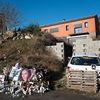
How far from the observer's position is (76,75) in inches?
450

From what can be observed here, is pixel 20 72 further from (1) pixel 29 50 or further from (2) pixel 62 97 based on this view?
(1) pixel 29 50

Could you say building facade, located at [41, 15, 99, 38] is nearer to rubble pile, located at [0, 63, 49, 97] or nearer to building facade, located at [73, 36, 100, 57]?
building facade, located at [73, 36, 100, 57]

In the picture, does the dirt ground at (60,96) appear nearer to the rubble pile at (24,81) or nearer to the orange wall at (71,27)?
the rubble pile at (24,81)

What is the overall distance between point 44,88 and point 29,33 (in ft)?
40.0

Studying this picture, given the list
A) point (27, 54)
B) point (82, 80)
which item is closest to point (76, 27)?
point (27, 54)

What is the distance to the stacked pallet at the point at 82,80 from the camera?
434 inches

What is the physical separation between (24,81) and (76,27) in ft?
106

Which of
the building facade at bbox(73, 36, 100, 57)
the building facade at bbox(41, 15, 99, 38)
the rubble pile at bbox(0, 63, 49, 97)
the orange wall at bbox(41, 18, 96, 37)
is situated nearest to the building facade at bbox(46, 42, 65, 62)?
the building facade at bbox(73, 36, 100, 57)

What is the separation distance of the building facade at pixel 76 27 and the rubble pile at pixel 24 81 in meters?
26.7

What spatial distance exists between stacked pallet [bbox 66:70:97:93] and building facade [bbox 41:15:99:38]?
1101 inches

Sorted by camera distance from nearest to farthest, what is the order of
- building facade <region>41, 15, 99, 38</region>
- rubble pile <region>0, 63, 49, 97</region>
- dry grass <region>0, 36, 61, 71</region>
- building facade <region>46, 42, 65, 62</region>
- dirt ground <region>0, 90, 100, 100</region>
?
dirt ground <region>0, 90, 100, 100</region> → rubble pile <region>0, 63, 49, 97</region> → dry grass <region>0, 36, 61, 71</region> → building facade <region>46, 42, 65, 62</region> → building facade <region>41, 15, 99, 38</region>

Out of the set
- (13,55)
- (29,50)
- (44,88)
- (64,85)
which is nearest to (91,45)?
(29,50)

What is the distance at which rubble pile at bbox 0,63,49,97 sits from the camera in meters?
10.9

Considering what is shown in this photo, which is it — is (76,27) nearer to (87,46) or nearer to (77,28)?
(77,28)
